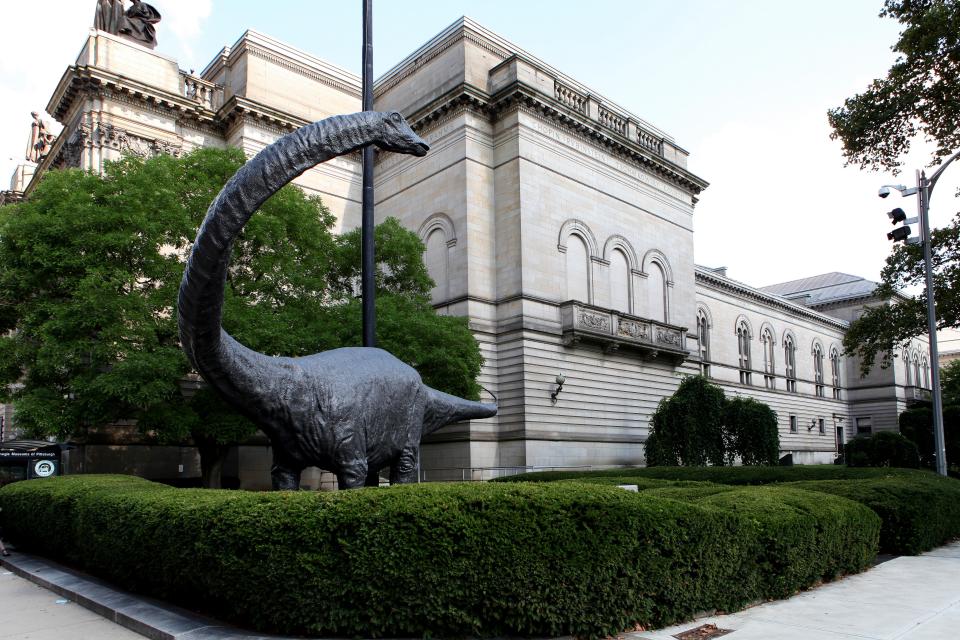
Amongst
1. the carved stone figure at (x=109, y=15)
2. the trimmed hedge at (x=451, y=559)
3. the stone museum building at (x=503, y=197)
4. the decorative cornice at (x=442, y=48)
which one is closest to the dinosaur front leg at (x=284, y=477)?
the trimmed hedge at (x=451, y=559)

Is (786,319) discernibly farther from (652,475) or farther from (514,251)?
(652,475)

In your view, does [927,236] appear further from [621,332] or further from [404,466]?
[404,466]

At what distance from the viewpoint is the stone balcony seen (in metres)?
32.1

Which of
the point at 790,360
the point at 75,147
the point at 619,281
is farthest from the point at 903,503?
the point at 790,360

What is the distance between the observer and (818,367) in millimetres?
65938

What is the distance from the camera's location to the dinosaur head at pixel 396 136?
8.08 m

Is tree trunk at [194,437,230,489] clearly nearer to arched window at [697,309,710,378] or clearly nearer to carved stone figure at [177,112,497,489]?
carved stone figure at [177,112,497,489]

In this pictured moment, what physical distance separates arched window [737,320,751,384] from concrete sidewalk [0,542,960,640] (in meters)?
47.0

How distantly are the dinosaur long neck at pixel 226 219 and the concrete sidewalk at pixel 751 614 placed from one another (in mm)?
2563

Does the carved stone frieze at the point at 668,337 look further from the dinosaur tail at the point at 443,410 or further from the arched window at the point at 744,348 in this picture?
the dinosaur tail at the point at 443,410

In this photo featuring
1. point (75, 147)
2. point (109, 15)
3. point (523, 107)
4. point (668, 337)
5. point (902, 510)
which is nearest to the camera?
point (902, 510)

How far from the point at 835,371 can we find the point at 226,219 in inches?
2810

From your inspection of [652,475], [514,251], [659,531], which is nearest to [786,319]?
[514,251]

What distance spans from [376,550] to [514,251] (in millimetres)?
26047
